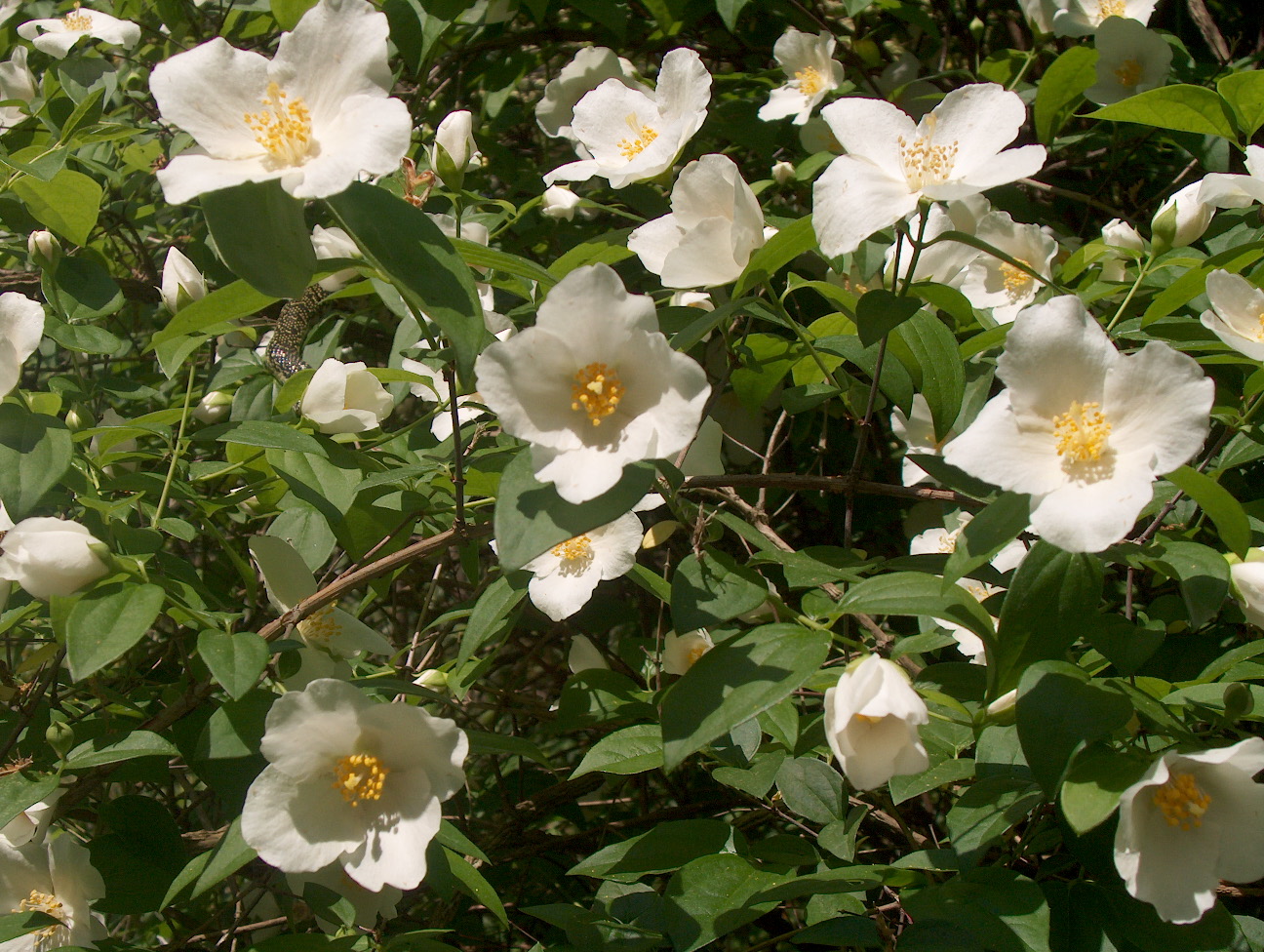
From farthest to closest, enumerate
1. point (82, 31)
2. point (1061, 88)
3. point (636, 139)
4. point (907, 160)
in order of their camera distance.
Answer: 1. point (82, 31)
2. point (1061, 88)
3. point (636, 139)
4. point (907, 160)

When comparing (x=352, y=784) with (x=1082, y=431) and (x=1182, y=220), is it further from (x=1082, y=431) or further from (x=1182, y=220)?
(x=1182, y=220)

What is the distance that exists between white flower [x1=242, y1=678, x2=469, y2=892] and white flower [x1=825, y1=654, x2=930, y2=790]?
35 cm

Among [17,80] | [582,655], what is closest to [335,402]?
[582,655]

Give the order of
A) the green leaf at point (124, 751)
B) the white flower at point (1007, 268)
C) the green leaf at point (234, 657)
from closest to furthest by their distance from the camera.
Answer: the green leaf at point (234, 657) → the green leaf at point (124, 751) → the white flower at point (1007, 268)

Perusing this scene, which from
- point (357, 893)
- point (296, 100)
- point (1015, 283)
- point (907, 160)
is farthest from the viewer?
point (1015, 283)

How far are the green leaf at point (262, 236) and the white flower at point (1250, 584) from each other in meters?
0.88

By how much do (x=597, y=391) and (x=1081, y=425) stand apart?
411 mm

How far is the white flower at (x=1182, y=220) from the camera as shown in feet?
3.99

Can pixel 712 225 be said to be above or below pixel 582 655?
above

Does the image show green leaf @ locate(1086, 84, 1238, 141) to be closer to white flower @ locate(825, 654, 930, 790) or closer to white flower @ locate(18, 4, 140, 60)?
white flower @ locate(825, 654, 930, 790)

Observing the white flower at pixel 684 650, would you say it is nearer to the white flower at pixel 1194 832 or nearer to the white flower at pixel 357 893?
the white flower at pixel 357 893

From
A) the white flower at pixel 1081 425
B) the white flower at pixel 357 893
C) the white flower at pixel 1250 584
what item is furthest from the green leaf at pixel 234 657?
the white flower at pixel 1250 584

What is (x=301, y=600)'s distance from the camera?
4.12ft

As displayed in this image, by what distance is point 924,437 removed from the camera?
1.59 metres
